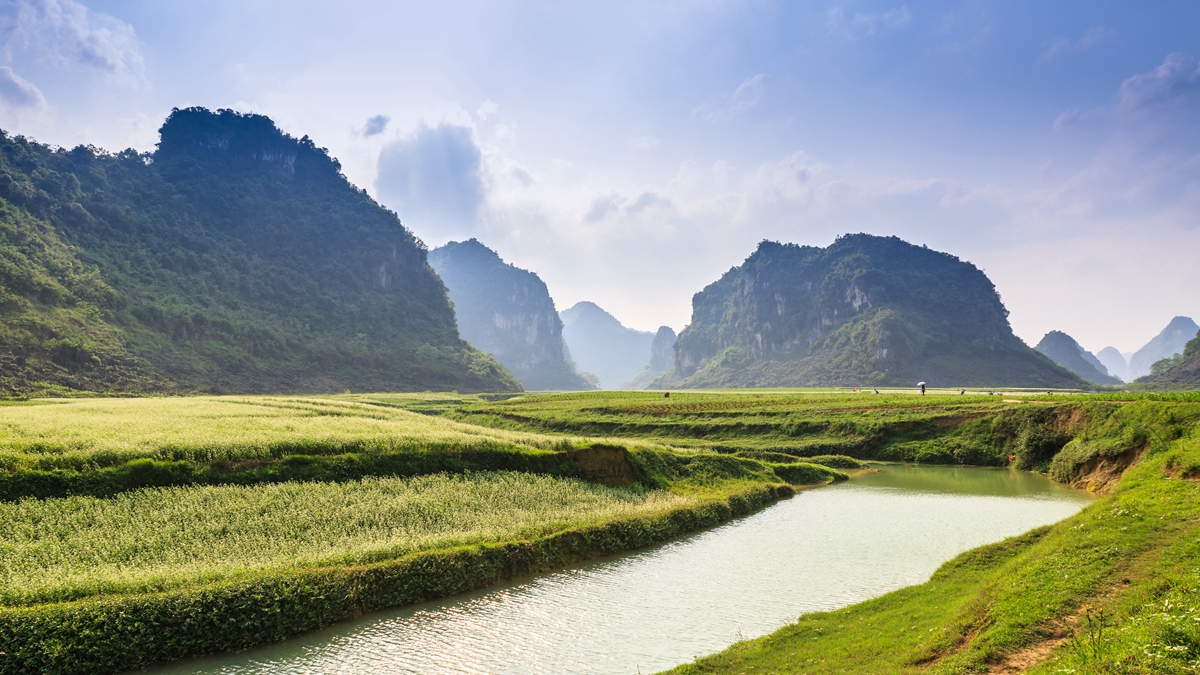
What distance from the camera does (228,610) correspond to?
12.4m

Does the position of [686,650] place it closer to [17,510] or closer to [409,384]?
[17,510]

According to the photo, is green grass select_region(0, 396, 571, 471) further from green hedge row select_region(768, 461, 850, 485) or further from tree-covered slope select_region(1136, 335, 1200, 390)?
tree-covered slope select_region(1136, 335, 1200, 390)

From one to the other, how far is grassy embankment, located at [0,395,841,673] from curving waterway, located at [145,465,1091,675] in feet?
2.55

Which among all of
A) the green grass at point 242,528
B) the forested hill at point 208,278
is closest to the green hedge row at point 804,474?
the green grass at point 242,528

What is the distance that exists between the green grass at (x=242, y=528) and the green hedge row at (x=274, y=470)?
709mm

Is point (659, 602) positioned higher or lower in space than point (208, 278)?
lower

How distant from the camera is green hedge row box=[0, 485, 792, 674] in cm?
1068

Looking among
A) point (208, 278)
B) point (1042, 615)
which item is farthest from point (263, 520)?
point (208, 278)

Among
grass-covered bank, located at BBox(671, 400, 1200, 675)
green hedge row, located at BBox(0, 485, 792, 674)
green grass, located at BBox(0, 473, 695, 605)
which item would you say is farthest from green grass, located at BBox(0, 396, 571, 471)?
grass-covered bank, located at BBox(671, 400, 1200, 675)

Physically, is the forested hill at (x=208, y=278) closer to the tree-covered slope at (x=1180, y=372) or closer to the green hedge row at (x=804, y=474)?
the green hedge row at (x=804, y=474)

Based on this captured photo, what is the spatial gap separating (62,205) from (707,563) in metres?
153

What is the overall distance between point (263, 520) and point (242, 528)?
26.9 inches

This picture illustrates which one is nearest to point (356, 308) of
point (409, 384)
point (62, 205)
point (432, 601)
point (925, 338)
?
point (409, 384)

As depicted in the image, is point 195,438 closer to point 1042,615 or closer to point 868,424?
point 1042,615
